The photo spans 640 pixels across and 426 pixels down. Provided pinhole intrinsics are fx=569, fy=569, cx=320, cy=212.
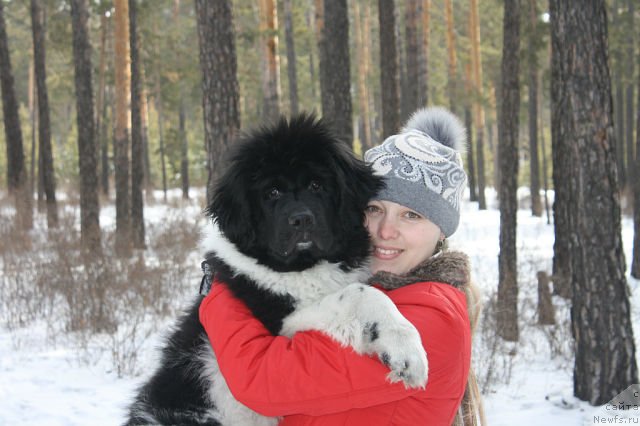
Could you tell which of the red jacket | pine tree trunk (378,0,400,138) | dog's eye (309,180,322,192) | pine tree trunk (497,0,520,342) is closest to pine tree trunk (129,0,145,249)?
pine tree trunk (378,0,400,138)

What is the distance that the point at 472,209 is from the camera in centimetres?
2753

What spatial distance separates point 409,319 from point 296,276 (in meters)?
0.69

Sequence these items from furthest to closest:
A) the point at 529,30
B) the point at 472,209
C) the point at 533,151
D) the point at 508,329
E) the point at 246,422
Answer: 1. the point at 472,209
2. the point at 533,151
3. the point at 529,30
4. the point at 508,329
5. the point at 246,422

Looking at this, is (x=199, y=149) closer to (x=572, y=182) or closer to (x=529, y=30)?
(x=529, y=30)

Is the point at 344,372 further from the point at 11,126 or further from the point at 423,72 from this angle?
the point at 423,72

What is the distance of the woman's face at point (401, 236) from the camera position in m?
2.37

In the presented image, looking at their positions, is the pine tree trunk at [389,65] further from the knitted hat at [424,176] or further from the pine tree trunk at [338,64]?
the knitted hat at [424,176]

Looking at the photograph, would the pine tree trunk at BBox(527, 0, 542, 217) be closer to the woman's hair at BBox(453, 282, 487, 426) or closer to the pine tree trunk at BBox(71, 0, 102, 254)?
the pine tree trunk at BBox(71, 0, 102, 254)

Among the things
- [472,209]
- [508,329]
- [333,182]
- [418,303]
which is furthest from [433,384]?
[472,209]

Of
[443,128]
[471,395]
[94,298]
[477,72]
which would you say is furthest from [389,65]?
[477,72]

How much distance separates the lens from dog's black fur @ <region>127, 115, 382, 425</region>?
250cm

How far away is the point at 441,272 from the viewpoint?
2.20 m

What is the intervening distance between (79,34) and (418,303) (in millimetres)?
11475

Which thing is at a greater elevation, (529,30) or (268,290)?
(529,30)
